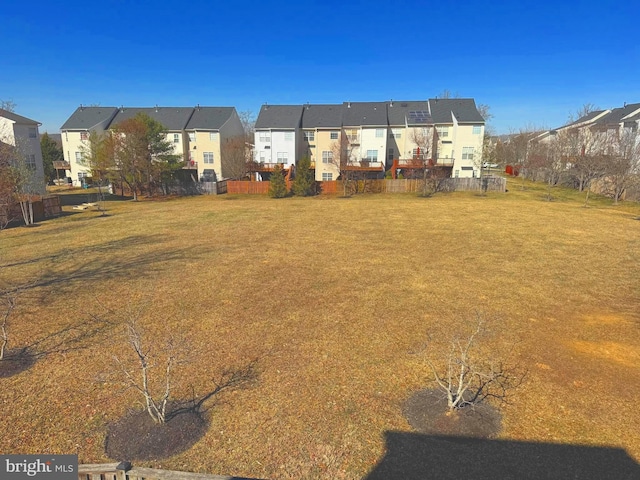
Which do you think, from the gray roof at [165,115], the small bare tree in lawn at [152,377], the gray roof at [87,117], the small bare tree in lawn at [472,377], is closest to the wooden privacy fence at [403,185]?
the gray roof at [165,115]

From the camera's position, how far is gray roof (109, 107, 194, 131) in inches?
2094

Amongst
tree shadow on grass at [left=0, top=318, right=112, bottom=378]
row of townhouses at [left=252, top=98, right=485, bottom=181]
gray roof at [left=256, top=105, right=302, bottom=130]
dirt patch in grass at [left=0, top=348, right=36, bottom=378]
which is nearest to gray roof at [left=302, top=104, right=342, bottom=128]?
row of townhouses at [left=252, top=98, right=485, bottom=181]

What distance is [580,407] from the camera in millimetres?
6781

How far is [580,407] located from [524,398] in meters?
0.92

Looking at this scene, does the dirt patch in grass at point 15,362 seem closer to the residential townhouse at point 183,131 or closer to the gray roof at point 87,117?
the residential townhouse at point 183,131

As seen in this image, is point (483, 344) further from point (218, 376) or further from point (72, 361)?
point (72, 361)

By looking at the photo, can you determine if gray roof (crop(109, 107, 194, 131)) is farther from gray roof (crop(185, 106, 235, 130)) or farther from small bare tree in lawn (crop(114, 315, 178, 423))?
small bare tree in lawn (crop(114, 315, 178, 423))

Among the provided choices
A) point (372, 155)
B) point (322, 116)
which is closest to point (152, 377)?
point (372, 155)

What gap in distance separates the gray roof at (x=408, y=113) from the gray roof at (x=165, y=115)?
2925cm

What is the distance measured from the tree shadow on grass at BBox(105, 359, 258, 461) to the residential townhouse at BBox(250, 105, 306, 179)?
4461 centimetres

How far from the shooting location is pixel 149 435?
5.96 m

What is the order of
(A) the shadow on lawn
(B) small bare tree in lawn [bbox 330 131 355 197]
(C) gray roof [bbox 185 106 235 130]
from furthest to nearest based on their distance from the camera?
(C) gray roof [bbox 185 106 235 130], (B) small bare tree in lawn [bbox 330 131 355 197], (A) the shadow on lawn

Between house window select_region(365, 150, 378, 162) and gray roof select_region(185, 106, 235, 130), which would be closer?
house window select_region(365, 150, 378, 162)

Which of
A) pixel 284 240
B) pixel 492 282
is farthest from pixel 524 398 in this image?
pixel 284 240
